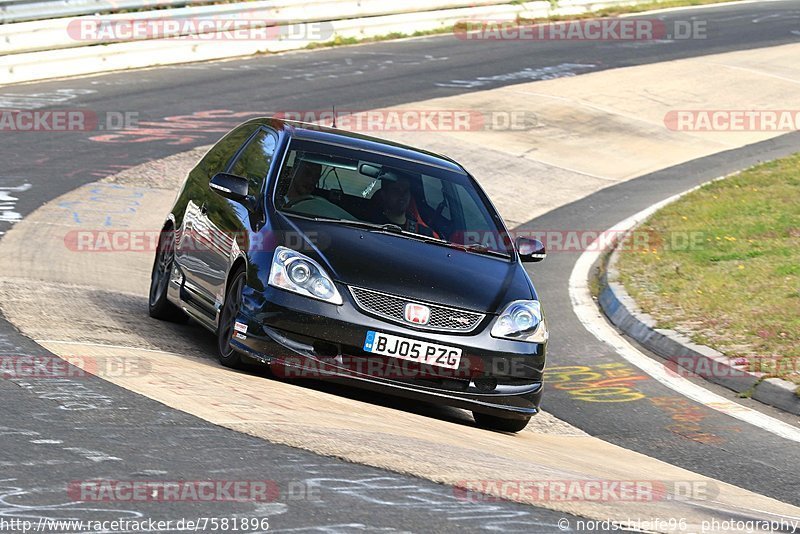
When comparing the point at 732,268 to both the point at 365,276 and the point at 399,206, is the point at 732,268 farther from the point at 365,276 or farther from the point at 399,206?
the point at 365,276

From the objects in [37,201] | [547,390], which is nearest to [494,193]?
[37,201]

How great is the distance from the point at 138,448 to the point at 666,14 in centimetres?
3040

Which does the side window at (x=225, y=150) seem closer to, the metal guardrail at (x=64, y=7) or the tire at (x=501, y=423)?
the tire at (x=501, y=423)

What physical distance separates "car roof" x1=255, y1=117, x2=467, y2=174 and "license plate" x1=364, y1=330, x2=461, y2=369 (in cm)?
203

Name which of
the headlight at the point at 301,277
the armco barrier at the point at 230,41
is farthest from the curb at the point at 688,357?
the armco barrier at the point at 230,41

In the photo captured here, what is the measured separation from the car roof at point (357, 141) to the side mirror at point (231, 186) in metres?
0.70

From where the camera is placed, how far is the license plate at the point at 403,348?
25.4 feet

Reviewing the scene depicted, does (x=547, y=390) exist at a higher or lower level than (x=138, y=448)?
lower

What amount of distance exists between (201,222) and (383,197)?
53.7 inches

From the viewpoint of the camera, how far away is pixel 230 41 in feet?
82.4

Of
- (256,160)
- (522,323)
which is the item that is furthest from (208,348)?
(522,323)

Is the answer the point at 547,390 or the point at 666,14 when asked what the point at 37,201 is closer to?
the point at 547,390

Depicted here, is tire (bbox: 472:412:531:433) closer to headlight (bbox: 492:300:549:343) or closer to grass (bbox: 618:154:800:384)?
headlight (bbox: 492:300:549:343)

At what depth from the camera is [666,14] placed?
34250 millimetres
